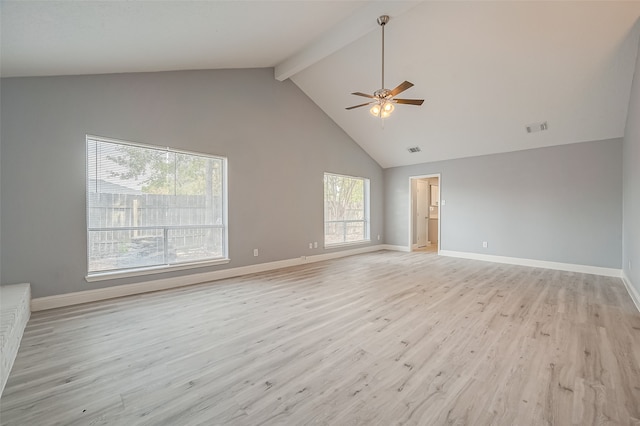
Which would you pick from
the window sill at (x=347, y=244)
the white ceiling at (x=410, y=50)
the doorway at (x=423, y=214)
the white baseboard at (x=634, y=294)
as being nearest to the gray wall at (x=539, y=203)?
the white ceiling at (x=410, y=50)

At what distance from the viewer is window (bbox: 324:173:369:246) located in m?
6.74

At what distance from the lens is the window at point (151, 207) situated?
141 inches

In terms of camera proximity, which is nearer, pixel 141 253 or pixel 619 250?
pixel 141 253

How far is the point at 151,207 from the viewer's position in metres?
4.00

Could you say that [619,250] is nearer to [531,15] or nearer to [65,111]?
[531,15]

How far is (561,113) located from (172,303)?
22.6 feet

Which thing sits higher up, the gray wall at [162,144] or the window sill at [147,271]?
the gray wall at [162,144]

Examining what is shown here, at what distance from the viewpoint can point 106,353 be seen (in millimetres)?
2219

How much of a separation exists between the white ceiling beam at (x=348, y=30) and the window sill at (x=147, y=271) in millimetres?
3712

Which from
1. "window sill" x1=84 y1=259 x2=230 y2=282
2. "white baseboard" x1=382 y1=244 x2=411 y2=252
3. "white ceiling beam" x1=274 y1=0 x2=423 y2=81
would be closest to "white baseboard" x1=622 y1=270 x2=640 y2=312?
"white baseboard" x1=382 y1=244 x2=411 y2=252

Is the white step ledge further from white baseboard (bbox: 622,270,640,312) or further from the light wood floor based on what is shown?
white baseboard (bbox: 622,270,640,312)

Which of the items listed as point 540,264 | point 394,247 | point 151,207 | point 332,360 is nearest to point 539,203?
point 540,264

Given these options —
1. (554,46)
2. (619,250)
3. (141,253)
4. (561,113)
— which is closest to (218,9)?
(141,253)

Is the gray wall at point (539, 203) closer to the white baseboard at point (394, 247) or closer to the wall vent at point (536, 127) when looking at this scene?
the wall vent at point (536, 127)
